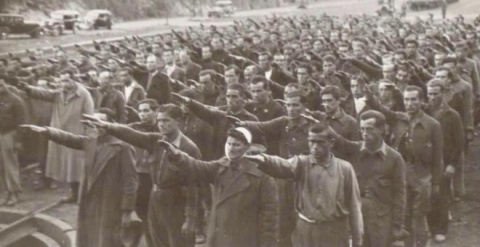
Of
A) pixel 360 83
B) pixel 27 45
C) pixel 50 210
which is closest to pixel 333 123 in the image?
pixel 360 83

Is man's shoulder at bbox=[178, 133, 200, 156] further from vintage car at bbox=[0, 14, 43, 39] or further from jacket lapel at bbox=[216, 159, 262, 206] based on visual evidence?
vintage car at bbox=[0, 14, 43, 39]

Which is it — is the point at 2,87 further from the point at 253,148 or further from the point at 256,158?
the point at 256,158

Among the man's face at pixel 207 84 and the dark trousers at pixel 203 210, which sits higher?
the man's face at pixel 207 84

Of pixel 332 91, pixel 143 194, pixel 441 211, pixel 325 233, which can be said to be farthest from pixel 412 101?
pixel 143 194

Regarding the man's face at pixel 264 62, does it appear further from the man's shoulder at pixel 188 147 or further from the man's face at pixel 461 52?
the man's shoulder at pixel 188 147

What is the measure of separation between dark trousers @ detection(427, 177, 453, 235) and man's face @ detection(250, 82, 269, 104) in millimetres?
2337

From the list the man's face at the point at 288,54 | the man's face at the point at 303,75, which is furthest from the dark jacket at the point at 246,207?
the man's face at the point at 288,54

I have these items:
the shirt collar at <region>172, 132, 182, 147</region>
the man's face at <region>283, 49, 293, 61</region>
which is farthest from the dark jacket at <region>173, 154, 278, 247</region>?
the man's face at <region>283, 49, 293, 61</region>

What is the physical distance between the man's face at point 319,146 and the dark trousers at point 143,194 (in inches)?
109

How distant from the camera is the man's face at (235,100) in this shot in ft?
27.5

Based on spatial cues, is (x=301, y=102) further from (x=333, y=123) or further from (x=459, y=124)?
(x=459, y=124)

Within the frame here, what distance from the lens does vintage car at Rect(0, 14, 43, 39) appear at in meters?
32.2

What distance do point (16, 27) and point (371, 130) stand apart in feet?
92.6

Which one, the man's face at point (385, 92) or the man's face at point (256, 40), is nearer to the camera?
the man's face at point (385, 92)
